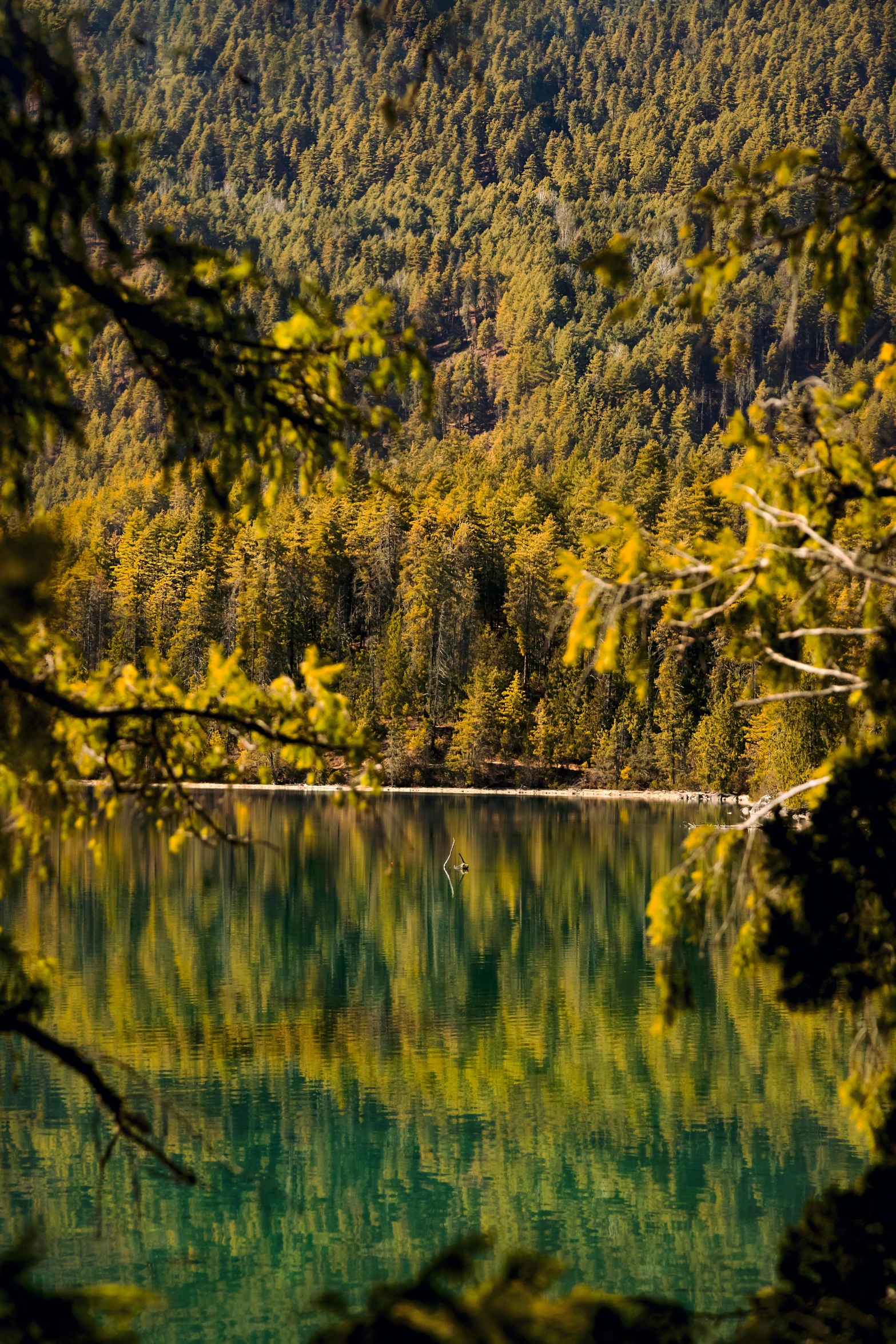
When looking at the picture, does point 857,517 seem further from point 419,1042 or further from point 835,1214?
point 419,1042

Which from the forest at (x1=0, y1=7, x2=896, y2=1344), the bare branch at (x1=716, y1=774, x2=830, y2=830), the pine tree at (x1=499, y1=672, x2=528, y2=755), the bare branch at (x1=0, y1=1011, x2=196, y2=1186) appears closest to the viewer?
the bare branch at (x1=0, y1=1011, x2=196, y2=1186)

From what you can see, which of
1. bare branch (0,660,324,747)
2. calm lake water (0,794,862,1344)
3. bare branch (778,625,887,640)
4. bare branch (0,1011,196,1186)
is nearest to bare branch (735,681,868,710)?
bare branch (778,625,887,640)

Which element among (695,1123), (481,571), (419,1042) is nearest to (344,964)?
(419,1042)

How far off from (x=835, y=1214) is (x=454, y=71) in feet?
13.9

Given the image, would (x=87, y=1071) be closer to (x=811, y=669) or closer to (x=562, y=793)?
(x=811, y=669)

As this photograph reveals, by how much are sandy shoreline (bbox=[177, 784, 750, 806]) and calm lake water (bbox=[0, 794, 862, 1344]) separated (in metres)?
36.0

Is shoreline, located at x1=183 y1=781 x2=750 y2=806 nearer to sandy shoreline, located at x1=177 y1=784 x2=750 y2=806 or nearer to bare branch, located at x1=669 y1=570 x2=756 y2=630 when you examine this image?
sandy shoreline, located at x1=177 y1=784 x2=750 y2=806

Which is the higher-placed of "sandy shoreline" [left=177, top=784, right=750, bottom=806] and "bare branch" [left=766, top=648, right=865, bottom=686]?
"sandy shoreline" [left=177, top=784, right=750, bottom=806]

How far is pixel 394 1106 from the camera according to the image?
17.8m

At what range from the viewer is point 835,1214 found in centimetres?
521

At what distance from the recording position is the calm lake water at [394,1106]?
1303 centimetres

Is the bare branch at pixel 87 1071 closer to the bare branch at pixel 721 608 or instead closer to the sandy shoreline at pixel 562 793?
the bare branch at pixel 721 608

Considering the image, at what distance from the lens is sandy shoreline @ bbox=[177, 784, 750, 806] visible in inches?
2714

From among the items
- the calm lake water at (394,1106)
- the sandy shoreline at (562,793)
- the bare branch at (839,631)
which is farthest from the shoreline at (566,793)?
the bare branch at (839,631)
